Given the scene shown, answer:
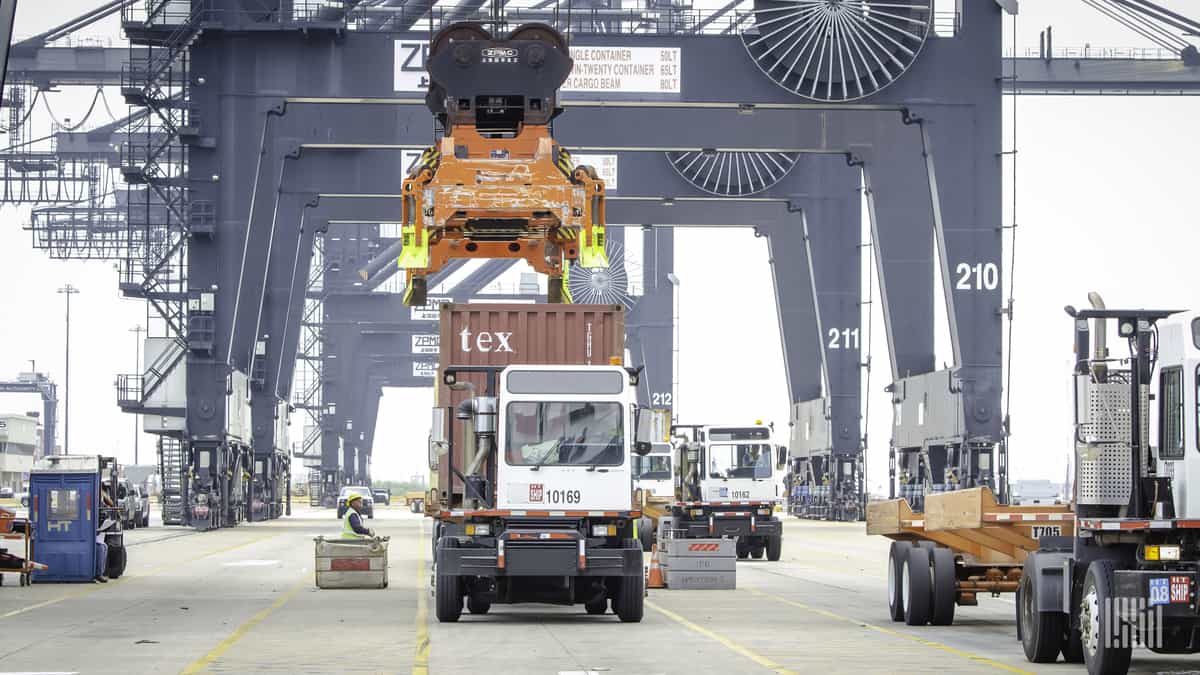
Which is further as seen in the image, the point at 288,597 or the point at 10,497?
the point at 10,497

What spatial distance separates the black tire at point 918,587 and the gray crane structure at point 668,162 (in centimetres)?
1741

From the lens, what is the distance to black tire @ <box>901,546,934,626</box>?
21.5 m

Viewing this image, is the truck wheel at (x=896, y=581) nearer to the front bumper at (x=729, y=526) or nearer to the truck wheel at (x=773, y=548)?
the front bumper at (x=729, y=526)

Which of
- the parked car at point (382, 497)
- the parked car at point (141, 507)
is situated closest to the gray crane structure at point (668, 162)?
the parked car at point (141, 507)

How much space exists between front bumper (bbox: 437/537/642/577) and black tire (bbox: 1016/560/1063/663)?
18.5ft

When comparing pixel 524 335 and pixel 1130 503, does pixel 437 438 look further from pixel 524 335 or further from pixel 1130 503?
pixel 1130 503

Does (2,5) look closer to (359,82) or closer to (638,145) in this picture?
(359,82)

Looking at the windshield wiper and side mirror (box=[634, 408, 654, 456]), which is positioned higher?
side mirror (box=[634, 408, 654, 456])

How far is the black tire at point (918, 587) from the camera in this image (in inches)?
848

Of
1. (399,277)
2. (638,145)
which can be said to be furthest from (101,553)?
(399,277)

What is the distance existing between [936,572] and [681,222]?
48194 millimetres

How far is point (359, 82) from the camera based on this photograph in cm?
4691

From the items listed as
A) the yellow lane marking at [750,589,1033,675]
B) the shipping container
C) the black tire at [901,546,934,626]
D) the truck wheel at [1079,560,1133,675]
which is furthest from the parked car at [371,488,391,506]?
the truck wheel at [1079,560,1133,675]

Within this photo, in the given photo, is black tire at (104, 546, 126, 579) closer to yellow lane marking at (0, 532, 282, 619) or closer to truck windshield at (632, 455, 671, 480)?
yellow lane marking at (0, 532, 282, 619)
